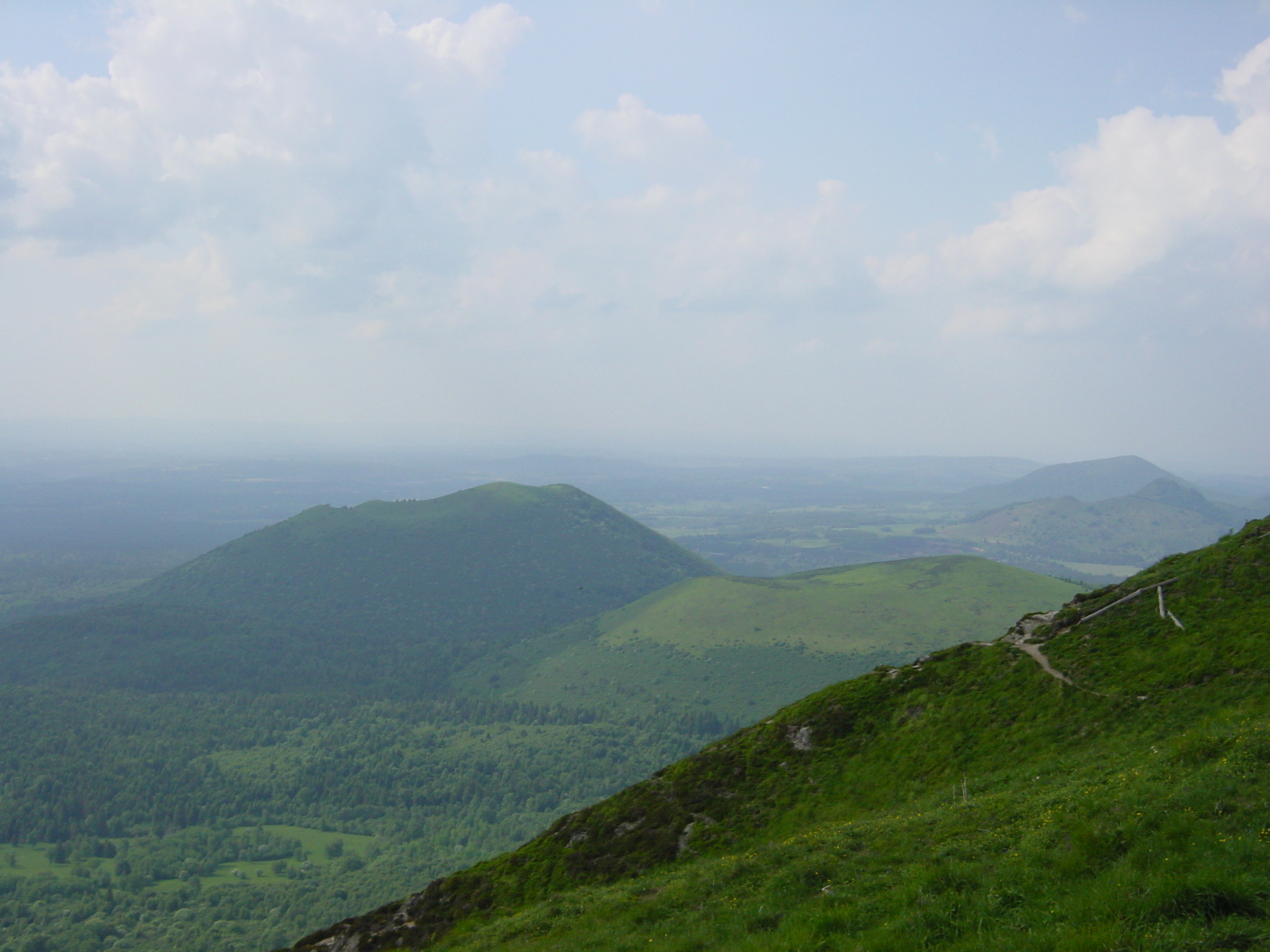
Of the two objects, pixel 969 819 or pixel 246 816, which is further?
pixel 246 816

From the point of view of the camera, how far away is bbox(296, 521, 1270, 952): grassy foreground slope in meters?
17.3

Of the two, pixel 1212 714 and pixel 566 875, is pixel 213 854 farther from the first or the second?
pixel 1212 714

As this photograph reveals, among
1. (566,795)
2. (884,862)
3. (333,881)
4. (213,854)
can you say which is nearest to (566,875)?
(884,862)

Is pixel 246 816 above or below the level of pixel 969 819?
below

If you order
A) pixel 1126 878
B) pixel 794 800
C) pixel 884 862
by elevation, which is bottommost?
pixel 794 800

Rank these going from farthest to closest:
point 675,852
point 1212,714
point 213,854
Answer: point 213,854
point 675,852
point 1212,714

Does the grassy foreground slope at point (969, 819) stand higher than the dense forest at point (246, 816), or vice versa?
the grassy foreground slope at point (969, 819)

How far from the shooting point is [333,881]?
131875 mm

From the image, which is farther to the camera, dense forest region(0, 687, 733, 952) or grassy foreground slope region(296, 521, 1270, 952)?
dense forest region(0, 687, 733, 952)

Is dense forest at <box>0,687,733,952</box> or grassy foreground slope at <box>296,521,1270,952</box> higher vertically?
grassy foreground slope at <box>296,521,1270,952</box>

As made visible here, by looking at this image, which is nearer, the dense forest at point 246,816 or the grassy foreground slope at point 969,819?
the grassy foreground slope at point 969,819

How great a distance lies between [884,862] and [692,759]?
93.5 ft

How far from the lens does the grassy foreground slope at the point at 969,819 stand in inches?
682

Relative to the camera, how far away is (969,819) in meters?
27.9
